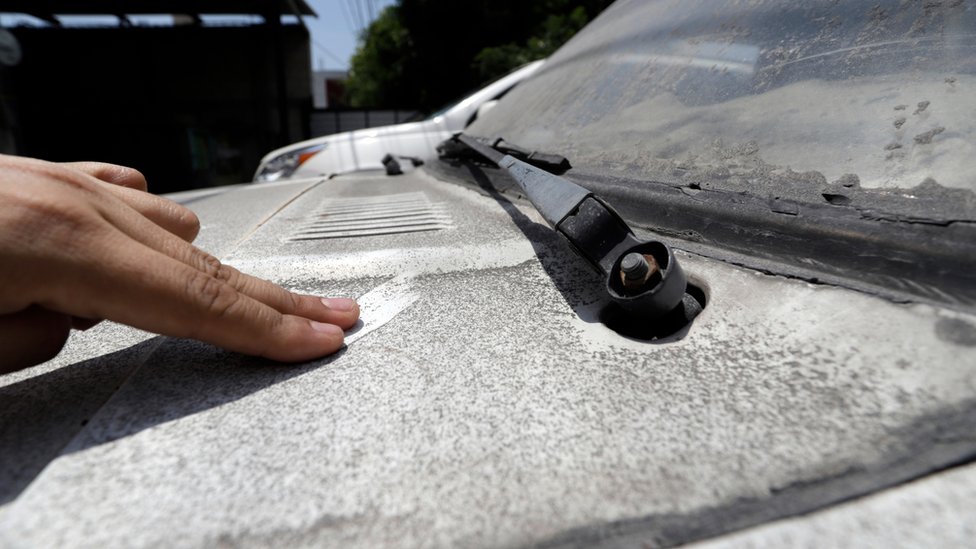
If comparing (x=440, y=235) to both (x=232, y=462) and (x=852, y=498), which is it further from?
(x=852, y=498)

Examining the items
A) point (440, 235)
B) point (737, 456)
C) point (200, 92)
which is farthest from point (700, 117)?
point (200, 92)

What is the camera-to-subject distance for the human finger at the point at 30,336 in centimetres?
78

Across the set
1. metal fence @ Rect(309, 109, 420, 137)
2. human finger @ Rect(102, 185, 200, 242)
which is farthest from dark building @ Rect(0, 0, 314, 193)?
human finger @ Rect(102, 185, 200, 242)

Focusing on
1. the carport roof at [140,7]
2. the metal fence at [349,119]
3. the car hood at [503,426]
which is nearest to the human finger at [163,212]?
the car hood at [503,426]

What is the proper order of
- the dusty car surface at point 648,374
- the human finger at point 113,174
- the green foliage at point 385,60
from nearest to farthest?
the dusty car surface at point 648,374 → the human finger at point 113,174 → the green foliage at point 385,60

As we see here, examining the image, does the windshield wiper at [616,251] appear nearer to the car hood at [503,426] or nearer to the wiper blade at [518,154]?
the car hood at [503,426]

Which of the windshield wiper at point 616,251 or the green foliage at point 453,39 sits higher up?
the green foliage at point 453,39

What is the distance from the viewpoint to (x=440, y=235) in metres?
1.36

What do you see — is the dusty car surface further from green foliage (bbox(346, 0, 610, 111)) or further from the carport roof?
the carport roof

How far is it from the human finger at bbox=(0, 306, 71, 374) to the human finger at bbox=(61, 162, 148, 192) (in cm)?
36

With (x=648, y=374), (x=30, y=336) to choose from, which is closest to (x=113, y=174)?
(x=30, y=336)

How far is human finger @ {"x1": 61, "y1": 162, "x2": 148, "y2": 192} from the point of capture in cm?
106

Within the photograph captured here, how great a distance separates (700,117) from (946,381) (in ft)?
2.64

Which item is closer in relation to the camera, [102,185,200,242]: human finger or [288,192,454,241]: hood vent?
[102,185,200,242]: human finger
